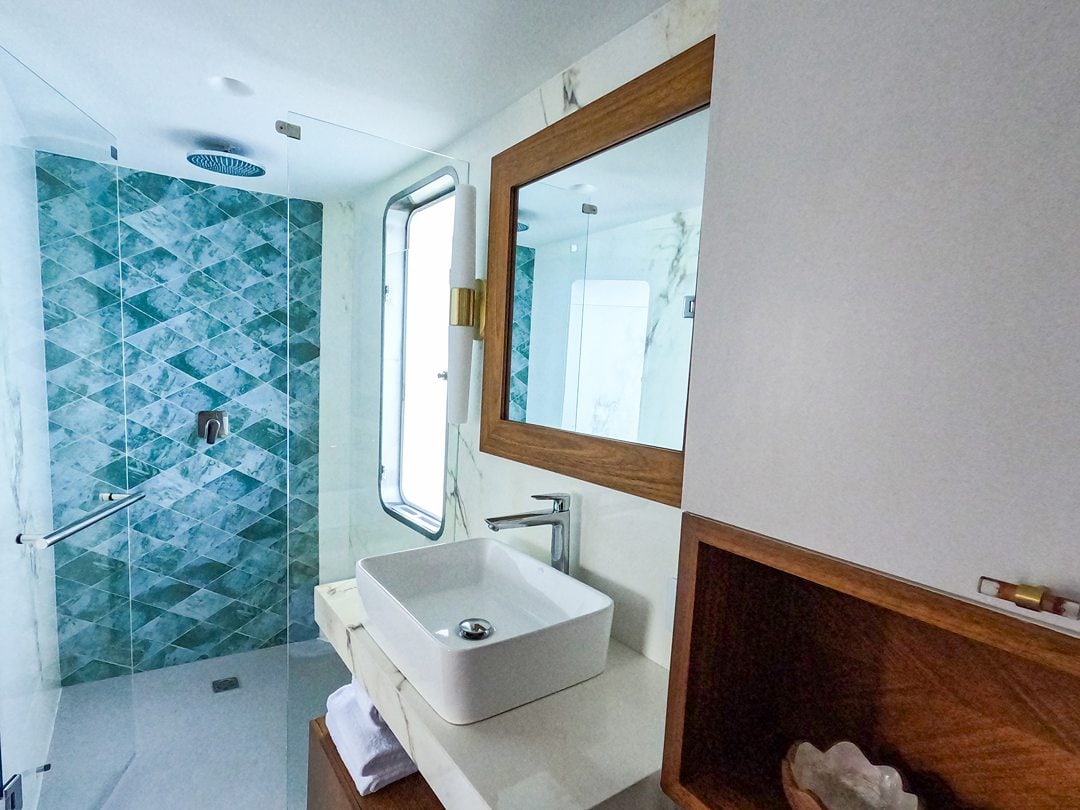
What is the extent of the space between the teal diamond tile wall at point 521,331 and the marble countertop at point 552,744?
0.71m

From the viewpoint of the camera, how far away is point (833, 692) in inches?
31.3

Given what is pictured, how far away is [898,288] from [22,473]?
7.27ft

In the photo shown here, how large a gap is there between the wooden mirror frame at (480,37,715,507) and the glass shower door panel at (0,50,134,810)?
134cm

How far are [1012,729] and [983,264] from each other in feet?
1.82

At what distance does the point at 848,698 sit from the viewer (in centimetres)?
78

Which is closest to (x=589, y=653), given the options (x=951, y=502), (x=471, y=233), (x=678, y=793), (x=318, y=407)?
(x=678, y=793)

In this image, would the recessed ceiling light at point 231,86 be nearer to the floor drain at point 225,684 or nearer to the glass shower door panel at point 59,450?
the glass shower door panel at point 59,450

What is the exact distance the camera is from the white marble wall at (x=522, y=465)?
3.73ft

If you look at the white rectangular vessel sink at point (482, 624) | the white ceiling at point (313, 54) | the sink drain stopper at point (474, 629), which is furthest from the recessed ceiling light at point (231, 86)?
the sink drain stopper at point (474, 629)

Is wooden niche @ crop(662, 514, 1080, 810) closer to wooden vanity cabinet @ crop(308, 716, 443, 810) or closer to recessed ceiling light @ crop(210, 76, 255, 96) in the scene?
wooden vanity cabinet @ crop(308, 716, 443, 810)

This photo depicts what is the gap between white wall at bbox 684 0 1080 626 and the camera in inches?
16.3

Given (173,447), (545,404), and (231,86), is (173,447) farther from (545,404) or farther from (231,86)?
(545,404)

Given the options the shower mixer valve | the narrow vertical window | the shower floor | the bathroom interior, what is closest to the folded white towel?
the bathroom interior

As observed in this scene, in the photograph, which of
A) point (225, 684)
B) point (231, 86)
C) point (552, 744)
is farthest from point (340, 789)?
point (231, 86)
